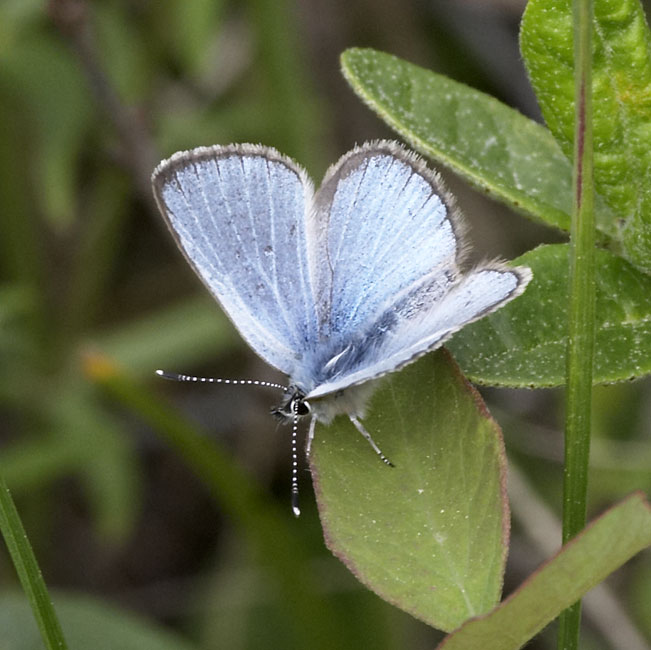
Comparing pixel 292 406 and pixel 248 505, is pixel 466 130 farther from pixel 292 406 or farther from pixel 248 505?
pixel 248 505

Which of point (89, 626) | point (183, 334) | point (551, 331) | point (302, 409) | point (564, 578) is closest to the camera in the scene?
point (564, 578)

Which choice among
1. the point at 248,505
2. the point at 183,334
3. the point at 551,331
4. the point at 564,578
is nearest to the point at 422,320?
the point at 551,331

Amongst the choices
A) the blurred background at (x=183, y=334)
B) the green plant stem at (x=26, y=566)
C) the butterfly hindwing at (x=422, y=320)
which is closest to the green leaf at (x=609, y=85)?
the butterfly hindwing at (x=422, y=320)

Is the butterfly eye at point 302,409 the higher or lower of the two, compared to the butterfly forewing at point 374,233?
lower

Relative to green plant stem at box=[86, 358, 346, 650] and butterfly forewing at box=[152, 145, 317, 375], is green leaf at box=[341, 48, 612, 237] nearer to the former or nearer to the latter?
butterfly forewing at box=[152, 145, 317, 375]

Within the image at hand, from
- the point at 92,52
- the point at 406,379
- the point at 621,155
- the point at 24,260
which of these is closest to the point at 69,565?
the point at 24,260

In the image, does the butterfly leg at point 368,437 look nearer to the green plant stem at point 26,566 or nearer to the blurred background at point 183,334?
the green plant stem at point 26,566
